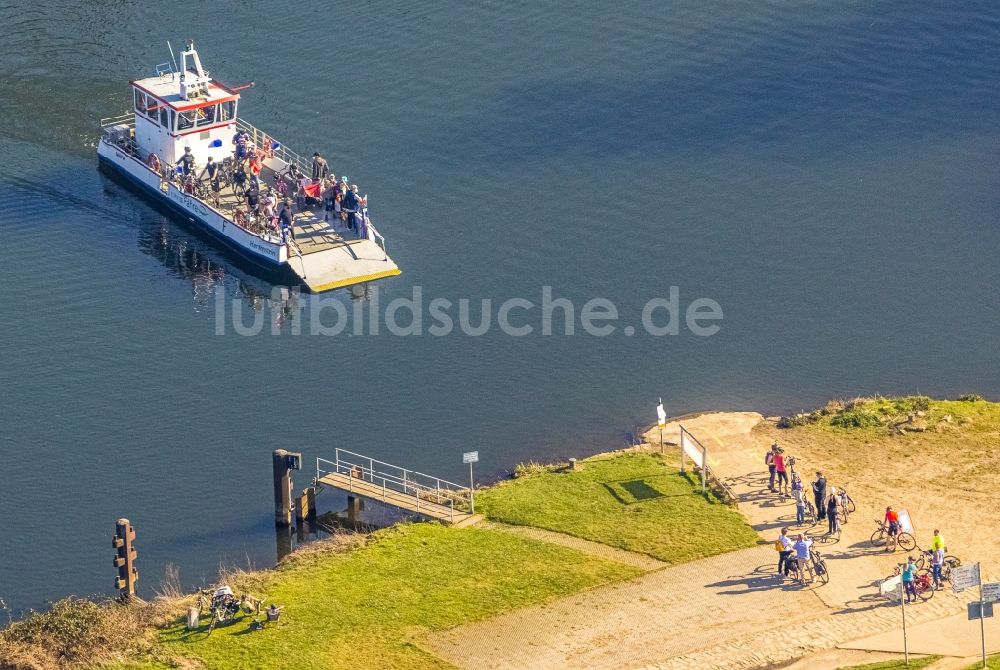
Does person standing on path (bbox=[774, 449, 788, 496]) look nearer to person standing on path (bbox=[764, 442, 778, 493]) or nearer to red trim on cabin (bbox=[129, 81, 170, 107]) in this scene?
person standing on path (bbox=[764, 442, 778, 493])

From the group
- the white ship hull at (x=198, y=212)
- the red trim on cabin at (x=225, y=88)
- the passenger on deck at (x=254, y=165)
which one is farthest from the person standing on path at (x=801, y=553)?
the red trim on cabin at (x=225, y=88)

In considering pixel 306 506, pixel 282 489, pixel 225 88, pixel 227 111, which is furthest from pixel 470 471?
pixel 225 88

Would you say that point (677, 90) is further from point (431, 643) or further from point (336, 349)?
point (431, 643)

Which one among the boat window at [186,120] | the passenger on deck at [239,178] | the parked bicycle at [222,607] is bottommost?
the parked bicycle at [222,607]

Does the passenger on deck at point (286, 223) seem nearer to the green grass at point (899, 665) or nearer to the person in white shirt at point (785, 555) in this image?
the person in white shirt at point (785, 555)

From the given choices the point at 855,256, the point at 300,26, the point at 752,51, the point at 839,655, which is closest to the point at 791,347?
the point at 855,256

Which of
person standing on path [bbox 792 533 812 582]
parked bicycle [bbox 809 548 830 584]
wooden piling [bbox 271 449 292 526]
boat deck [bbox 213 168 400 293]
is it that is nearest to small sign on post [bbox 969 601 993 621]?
parked bicycle [bbox 809 548 830 584]

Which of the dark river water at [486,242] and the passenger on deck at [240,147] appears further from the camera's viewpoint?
the passenger on deck at [240,147]

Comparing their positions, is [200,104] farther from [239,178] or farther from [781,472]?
[781,472]
